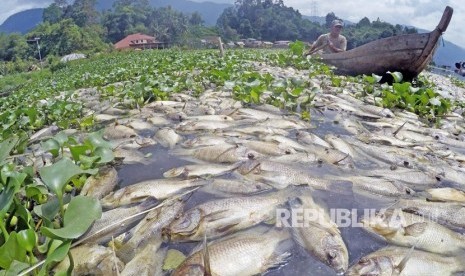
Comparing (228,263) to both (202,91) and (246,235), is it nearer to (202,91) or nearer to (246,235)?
(246,235)

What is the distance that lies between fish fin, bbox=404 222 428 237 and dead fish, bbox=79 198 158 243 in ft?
5.85

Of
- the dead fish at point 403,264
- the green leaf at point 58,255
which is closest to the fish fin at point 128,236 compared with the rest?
the green leaf at point 58,255

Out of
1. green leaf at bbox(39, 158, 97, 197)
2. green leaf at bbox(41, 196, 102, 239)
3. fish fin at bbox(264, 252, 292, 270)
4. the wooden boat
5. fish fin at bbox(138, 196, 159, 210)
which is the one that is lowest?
fish fin at bbox(138, 196, 159, 210)

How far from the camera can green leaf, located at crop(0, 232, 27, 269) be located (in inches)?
78.5

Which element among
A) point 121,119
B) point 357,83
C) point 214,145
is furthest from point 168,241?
point 357,83

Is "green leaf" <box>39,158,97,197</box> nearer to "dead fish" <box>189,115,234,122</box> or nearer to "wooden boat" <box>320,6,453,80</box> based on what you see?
"dead fish" <box>189,115,234,122</box>

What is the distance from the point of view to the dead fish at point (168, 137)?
460cm

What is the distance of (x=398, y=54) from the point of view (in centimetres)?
1022

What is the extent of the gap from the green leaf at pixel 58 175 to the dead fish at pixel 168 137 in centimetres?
202

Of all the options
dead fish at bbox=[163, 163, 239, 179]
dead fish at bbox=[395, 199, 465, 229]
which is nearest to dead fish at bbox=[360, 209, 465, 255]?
dead fish at bbox=[395, 199, 465, 229]

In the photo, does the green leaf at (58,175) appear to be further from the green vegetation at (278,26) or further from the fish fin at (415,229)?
the green vegetation at (278,26)

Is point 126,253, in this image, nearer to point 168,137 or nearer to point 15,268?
point 15,268

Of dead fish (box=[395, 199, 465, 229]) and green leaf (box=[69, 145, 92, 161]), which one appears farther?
green leaf (box=[69, 145, 92, 161])

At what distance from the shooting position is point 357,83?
9211 mm
